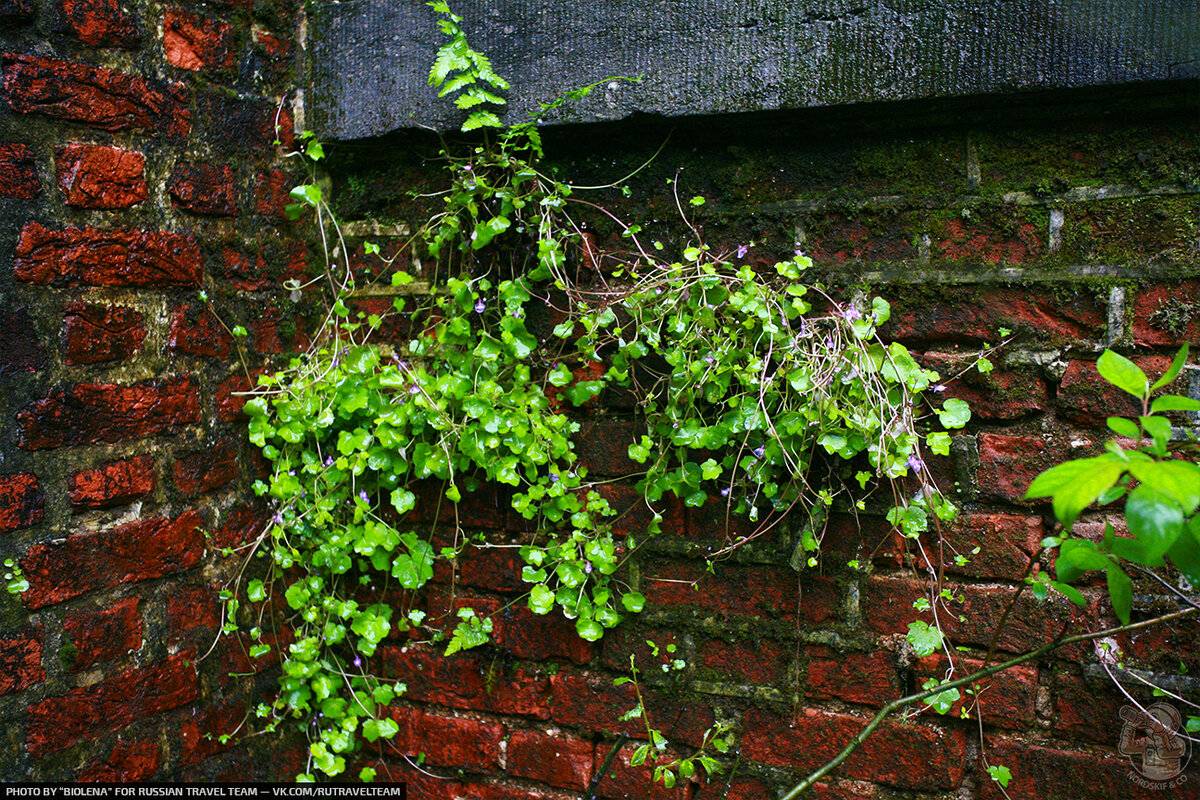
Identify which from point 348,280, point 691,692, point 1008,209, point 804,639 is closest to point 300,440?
point 348,280

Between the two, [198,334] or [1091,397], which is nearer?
[1091,397]

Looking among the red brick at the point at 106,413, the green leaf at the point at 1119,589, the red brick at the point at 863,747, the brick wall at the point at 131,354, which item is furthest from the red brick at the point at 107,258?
the green leaf at the point at 1119,589

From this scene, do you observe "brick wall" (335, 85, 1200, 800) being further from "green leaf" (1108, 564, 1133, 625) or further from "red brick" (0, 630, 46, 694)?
"red brick" (0, 630, 46, 694)

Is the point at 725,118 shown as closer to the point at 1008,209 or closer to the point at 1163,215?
the point at 1008,209

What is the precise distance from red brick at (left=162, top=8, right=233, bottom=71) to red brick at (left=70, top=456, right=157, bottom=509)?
680mm

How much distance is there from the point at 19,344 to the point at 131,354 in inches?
6.0

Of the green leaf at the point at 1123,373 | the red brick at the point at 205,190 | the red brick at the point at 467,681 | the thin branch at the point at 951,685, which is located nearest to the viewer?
the green leaf at the point at 1123,373

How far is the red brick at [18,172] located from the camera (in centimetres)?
108

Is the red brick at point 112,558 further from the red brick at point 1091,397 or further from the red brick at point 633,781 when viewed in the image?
the red brick at point 1091,397

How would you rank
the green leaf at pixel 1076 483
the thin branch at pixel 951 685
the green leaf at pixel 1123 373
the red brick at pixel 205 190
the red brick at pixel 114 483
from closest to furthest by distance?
the green leaf at pixel 1076 483 → the green leaf at pixel 1123 373 → the thin branch at pixel 951 685 → the red brick at pixel 114 483 → the red brick at pixel 205 190

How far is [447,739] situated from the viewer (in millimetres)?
1437

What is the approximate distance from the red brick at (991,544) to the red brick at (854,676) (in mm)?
188

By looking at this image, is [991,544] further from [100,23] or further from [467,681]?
[100,23]

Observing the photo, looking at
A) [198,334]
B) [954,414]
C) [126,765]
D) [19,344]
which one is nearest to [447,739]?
[126,765]
